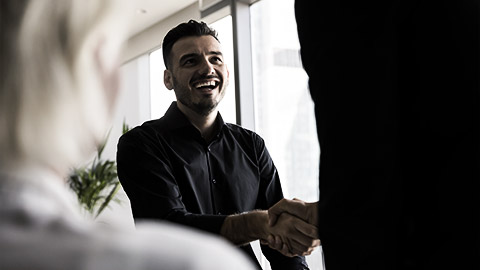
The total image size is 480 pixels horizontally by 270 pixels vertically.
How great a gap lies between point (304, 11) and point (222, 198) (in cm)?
151

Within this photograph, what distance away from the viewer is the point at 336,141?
2.98 ft

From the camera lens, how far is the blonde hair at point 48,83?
0.41 meters

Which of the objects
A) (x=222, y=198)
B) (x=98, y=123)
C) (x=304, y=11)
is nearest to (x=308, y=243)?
(x=222, y=198)

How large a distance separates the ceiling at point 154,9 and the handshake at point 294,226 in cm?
399

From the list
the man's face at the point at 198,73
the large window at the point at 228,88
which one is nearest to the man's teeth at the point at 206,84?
the man's face at the point at 198,73

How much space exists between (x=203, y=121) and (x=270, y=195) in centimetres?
45

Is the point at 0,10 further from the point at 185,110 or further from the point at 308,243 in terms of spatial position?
the point at 185,110

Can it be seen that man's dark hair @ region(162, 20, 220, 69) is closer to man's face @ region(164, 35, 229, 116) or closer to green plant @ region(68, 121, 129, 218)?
man's face @ region(164, 35, 229, 116)

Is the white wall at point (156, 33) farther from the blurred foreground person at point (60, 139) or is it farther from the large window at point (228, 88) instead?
the blurred foreground person at point (60, 139)

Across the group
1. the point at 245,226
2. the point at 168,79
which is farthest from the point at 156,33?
the point at 245,226

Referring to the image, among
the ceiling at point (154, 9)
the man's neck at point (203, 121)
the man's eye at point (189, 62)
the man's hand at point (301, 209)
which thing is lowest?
the man's hand at point (301, 209)

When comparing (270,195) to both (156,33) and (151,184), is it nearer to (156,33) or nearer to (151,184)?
(151,184)

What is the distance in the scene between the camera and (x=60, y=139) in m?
0.42

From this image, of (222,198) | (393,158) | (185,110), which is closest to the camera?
(393,158)
